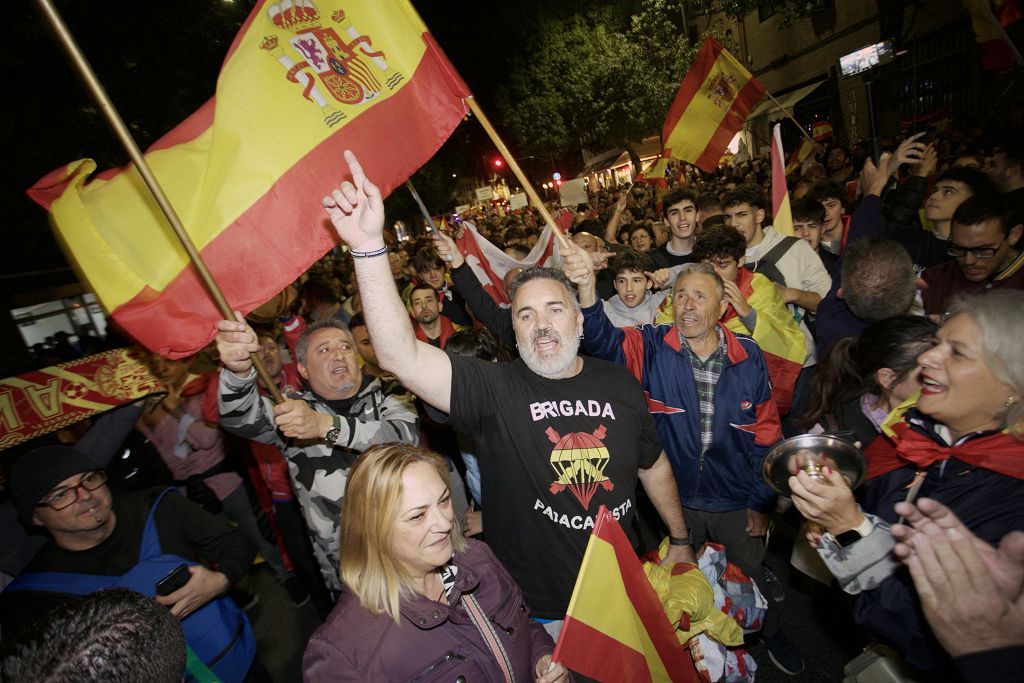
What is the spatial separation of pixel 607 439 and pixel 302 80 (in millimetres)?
2390

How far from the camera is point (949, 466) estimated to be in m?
1.89

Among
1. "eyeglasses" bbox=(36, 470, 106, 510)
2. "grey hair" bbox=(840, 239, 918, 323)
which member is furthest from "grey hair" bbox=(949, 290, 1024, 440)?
"eyeglasses" bbox=(36, 470, 106, 510)

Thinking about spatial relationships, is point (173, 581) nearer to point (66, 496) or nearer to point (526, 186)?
point (66, 496)

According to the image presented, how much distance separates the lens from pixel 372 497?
1885mm

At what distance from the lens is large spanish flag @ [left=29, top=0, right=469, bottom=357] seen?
2326 millimetres

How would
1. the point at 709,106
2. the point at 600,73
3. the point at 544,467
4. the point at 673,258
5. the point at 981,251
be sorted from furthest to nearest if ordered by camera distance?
the point at 600,73, the point at 709,106, the point at 673,258, the point at 981,251, the point at 544,467

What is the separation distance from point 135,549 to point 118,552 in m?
0.07

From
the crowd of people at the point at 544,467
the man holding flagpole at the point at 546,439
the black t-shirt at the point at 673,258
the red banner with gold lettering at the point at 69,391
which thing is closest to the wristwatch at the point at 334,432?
the crowd of people at the point at 544,467

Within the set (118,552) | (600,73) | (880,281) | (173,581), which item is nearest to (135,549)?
(118,552)

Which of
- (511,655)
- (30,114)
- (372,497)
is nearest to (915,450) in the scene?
(511,655)

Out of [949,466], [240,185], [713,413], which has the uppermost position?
[240,185]

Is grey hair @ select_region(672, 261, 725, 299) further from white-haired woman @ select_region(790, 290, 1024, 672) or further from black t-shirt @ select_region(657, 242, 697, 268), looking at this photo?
black t-shirt @ select_region(657, 242, 697, 268)

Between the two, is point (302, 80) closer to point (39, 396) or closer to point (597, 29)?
point (39, 396)

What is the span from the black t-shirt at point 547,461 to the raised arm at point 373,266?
338 millimetres
